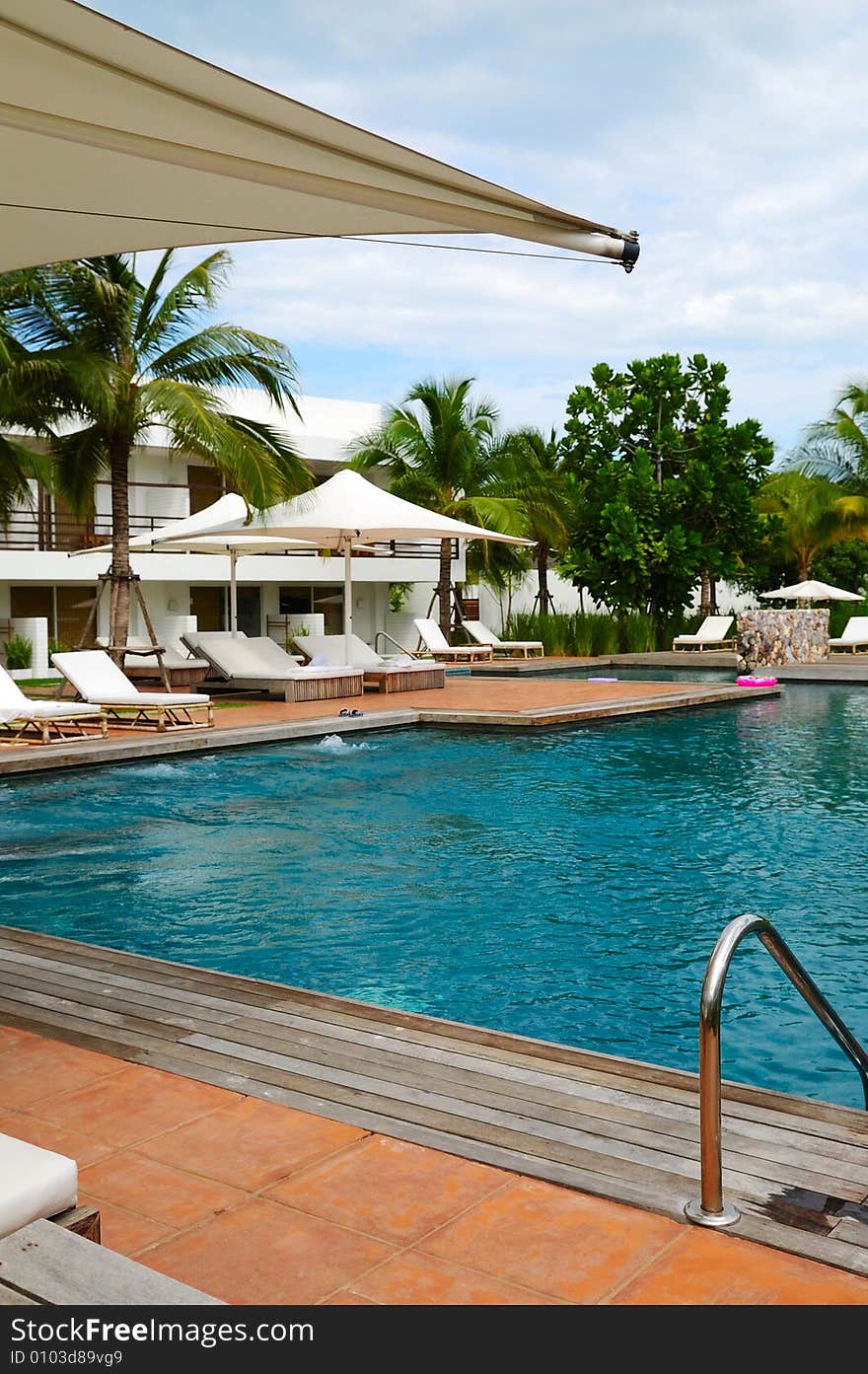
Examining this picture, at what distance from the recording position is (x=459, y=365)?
2961 centimetres

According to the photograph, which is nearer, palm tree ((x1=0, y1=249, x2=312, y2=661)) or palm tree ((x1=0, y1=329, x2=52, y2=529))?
palm tree ((x1=0, y1=329, x2=52, y2=529))

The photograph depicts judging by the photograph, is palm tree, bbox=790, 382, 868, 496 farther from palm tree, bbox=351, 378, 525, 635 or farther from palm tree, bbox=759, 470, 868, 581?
palm tree, bbox=351, 378, 525, 635

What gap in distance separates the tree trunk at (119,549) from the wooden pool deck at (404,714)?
1874mm

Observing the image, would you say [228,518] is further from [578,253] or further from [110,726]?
[578,253]

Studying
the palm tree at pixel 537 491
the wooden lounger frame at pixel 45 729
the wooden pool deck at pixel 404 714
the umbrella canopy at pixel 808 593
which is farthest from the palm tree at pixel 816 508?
the wooden lounger frame at pixel 45 729

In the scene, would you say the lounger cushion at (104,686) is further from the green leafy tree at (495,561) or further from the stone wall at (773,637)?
the green leafy tree at (495,561)

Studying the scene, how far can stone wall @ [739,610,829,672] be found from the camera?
25156mm

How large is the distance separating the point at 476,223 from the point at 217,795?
8.00m

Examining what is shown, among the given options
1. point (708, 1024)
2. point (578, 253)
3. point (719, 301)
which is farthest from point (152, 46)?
point (719, 301)

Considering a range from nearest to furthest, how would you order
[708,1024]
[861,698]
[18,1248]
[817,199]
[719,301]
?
[18,1248] → [708,1024] → [861,698] → [817,199] → [719,301]

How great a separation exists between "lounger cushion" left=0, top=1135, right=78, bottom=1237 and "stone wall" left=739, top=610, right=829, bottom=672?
23361mm

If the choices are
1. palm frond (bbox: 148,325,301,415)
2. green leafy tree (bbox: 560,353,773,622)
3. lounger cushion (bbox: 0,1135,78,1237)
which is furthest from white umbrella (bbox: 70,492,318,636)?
lounger cushion (bbox: 0,1135,78,1237)

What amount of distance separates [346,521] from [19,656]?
10.00 m

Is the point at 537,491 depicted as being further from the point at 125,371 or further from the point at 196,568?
the point at 125,371
